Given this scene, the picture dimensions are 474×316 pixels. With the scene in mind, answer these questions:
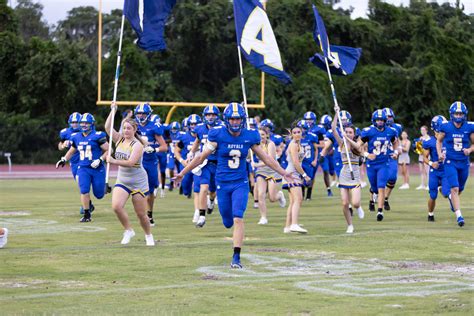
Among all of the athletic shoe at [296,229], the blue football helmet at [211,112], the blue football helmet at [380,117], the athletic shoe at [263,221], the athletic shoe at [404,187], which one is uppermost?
the blue football helmet at [380,117]

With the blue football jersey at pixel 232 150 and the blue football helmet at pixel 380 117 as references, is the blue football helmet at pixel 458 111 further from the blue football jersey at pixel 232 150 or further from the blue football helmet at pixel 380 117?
the blue football jersey at pixel 232 150

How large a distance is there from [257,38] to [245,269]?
7460 millimetres

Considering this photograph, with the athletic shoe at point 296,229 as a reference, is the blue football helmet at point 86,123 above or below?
above

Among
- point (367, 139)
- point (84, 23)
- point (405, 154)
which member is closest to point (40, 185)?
point (405, 154)

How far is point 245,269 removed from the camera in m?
10.9

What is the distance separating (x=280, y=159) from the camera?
74.3 feet

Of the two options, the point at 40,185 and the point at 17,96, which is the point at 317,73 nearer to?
the point at 17,96

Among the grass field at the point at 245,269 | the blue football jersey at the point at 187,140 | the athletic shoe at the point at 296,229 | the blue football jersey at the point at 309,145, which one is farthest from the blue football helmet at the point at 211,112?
the blue football jersey at the point at 309,145

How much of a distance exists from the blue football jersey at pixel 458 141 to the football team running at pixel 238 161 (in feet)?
0.06

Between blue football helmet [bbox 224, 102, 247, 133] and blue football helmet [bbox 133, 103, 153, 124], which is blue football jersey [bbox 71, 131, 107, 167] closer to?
blue football helmet [bbox 133, 103, 153, 124]

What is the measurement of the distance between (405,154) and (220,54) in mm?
21863

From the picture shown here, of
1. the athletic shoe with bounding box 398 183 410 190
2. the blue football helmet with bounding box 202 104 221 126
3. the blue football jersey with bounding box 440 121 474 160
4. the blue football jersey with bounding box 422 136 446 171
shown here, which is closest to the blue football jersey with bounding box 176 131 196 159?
the blue football helmet with bounding box 202 104 221 126

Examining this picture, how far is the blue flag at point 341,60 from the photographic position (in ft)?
61.7

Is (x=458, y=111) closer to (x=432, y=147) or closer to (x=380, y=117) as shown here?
(x=432, y=147)
